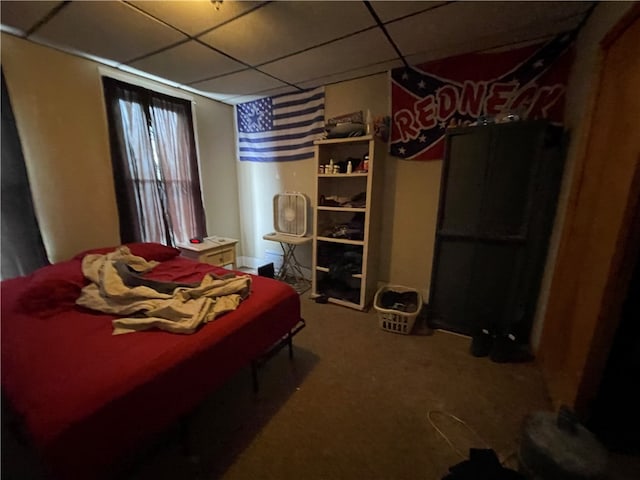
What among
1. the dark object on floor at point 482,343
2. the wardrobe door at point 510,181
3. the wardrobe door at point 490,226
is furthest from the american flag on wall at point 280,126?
the dark object on floor at point 482,343

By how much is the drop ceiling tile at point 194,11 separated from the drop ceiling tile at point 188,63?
280 mm

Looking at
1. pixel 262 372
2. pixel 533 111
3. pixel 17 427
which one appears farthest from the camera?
pixel 533 111

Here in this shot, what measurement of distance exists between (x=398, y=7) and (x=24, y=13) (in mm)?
2215

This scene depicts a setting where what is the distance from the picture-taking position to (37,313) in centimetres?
120

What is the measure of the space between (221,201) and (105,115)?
150 centimetres

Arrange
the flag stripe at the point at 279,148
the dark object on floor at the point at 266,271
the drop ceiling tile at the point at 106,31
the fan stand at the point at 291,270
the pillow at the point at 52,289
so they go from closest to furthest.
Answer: the pillow at the point at 52,289, the drop ceiling tile at the point at 106,31, the flag stripe at the point at 279,148, the dark object on floor at the point at 266,271, the fan stand at the point at 291,270

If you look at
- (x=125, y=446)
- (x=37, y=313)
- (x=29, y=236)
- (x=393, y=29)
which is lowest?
(x=125, y=446)

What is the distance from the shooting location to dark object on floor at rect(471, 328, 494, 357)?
192 cm

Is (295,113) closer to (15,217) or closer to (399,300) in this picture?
(399,300)

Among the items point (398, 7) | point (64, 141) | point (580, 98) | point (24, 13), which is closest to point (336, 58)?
point (398, 7)

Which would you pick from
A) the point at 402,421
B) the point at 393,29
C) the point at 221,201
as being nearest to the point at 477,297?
the point at 402,421

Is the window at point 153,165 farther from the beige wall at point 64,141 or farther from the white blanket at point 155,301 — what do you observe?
the white blanket at point 155,301

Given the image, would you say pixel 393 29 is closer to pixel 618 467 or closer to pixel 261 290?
pixel 261 290

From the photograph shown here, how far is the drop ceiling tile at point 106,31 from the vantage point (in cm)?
158
